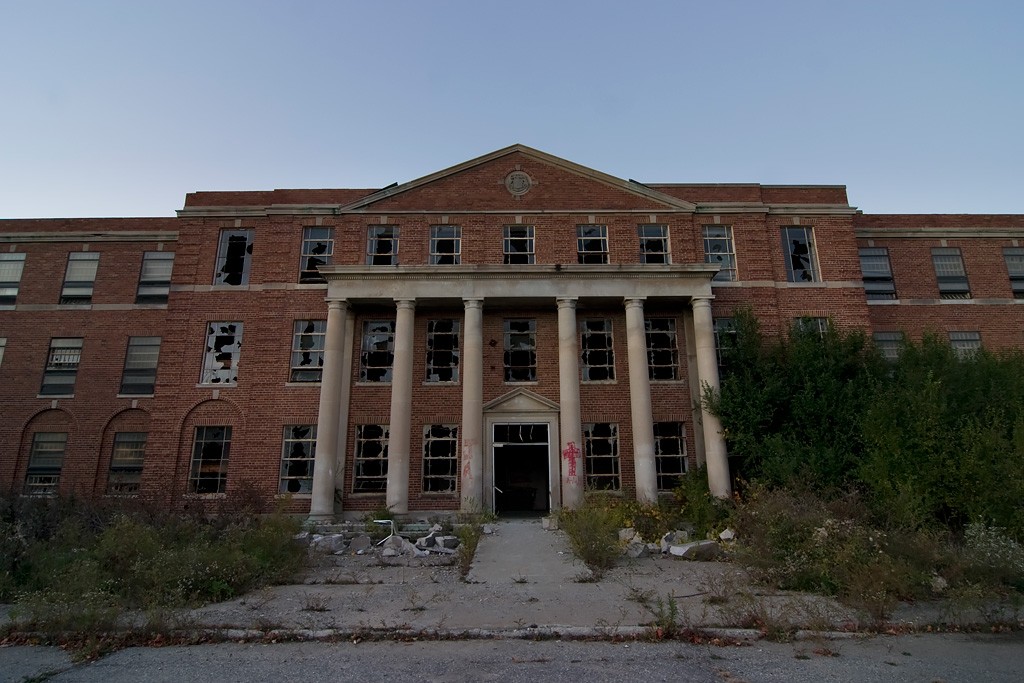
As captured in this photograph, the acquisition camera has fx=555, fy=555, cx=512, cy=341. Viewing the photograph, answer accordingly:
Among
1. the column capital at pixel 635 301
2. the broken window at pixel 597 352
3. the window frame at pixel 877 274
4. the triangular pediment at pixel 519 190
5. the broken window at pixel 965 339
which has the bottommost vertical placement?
the broken window at pixel 597 352

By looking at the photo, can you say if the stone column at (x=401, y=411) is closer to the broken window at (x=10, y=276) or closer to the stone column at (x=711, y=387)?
the stone column at (x=711, y=387)

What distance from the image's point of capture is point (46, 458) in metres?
20.9

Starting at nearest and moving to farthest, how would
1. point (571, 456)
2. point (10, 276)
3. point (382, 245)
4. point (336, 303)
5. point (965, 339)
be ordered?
1. point (571, 456)
2. point (336, 303)
3. point (382, 245)
4. point (965, 339)
5. point (10, 276)

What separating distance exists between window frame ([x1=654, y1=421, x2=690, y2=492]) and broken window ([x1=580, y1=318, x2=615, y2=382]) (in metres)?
2.47

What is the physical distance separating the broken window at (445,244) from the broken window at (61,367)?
14719 mm

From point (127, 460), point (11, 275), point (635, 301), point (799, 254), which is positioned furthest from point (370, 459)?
point (11, 275)

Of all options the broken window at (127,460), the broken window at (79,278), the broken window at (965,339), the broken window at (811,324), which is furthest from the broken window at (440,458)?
the broken window at (965,339)

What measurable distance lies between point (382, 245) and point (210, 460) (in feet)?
31.1

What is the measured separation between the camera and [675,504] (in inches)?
682

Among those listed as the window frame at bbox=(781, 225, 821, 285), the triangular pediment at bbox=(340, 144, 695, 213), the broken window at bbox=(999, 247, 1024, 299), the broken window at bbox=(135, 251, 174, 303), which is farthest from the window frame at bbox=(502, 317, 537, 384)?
the broken window at bbox=(999, 247, 1024, 299)

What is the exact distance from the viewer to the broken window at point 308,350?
62.6 ft

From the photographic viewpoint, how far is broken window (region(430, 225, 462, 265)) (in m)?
20.2

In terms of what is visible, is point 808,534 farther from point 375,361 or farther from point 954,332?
point 954,332

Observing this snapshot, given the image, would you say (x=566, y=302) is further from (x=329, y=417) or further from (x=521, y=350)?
(x=329, y=417)
